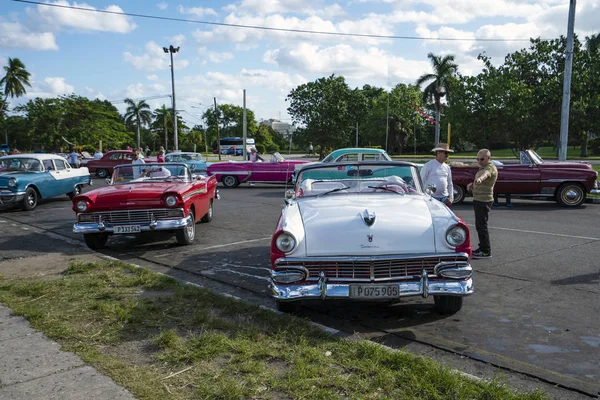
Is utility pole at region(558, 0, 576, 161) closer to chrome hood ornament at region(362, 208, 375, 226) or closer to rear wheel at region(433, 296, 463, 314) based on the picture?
rear wheel at region(433, 296, 463, 314)

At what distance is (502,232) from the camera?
10.4m

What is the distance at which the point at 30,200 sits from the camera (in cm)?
1499

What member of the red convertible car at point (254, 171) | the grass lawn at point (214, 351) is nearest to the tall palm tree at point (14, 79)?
the red convertible car at point (254, 171)

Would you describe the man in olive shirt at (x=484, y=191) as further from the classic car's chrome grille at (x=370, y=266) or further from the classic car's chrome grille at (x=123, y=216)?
the classic car's chrome grille at (x=123, y=216)

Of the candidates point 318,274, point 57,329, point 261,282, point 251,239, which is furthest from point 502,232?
point 57,329

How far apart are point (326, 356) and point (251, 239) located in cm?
579

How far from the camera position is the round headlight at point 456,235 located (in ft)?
16.3

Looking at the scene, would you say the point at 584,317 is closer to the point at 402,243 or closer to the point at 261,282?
the point at 402,243

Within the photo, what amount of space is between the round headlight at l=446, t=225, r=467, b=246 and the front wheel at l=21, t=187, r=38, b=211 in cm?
1319

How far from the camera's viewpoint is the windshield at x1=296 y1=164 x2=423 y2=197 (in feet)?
21.2

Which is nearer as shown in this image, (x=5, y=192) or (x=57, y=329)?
(x=57, y=329)

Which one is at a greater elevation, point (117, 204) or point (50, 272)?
point (117, 204)

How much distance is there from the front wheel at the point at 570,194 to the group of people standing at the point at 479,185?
8029mm

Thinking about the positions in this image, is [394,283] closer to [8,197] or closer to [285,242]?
[285,242]
